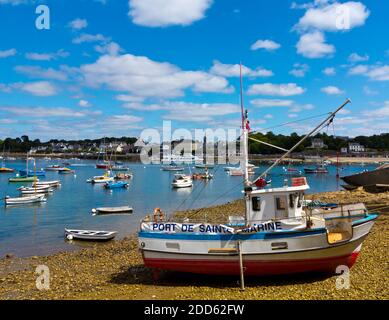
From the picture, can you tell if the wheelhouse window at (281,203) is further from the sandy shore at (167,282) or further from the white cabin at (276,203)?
the sandy shore at (167,282)

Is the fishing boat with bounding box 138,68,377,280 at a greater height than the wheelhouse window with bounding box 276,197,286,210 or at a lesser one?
lesser

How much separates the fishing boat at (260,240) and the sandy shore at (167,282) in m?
0.71

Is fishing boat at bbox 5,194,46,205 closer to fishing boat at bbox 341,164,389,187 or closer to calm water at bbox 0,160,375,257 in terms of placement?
calm water at bbox 0,160,375,257

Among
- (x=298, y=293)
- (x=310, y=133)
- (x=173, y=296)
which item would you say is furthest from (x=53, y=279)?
(x=310, y=133)

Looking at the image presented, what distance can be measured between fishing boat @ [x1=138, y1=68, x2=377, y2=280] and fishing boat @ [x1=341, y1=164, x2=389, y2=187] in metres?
35.5

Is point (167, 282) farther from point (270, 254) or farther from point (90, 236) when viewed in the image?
point (90, 236)

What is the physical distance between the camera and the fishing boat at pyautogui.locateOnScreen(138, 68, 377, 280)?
1655 cm

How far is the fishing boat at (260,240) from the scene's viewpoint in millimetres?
16547

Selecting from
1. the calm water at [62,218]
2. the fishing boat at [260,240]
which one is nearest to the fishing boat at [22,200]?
the calm water at [62,218]

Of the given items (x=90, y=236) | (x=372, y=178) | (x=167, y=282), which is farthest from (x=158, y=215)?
(x=372, y=178)

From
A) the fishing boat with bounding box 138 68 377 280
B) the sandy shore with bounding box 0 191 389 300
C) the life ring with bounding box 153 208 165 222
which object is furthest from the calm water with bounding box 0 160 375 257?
the fishing boat with bounding box 138 68 377 280

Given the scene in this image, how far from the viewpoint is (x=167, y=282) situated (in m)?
18.2

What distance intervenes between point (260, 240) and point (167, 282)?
497 cm
